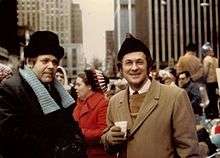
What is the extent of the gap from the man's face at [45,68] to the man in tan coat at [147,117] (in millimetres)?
565

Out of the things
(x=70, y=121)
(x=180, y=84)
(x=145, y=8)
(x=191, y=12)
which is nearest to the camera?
(x=70, y=121)

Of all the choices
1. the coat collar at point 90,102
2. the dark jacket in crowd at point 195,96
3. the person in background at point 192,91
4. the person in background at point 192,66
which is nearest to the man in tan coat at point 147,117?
the coat collar at point 90,102

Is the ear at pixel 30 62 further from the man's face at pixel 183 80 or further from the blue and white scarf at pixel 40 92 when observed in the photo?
the man's face at pixel 183 80

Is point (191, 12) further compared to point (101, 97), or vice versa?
point (191, 12)

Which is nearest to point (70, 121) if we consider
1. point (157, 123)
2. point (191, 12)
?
point (157, 123)

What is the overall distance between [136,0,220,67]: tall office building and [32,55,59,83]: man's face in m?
111

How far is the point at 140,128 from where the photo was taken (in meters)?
5.74

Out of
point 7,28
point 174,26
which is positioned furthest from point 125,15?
point 7,28

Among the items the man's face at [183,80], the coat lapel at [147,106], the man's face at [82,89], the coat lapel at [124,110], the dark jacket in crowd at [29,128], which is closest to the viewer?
the dark jacket in crowd at [29,128]

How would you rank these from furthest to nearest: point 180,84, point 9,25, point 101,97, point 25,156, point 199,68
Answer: point 9,25 < point 199,68 < point 180,84 < point 101,97 < point 25,156

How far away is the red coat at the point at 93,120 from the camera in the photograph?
802cm

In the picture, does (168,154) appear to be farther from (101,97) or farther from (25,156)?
(101,97)

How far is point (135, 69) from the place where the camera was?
229 inches

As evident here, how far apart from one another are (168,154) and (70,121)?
854 mm
